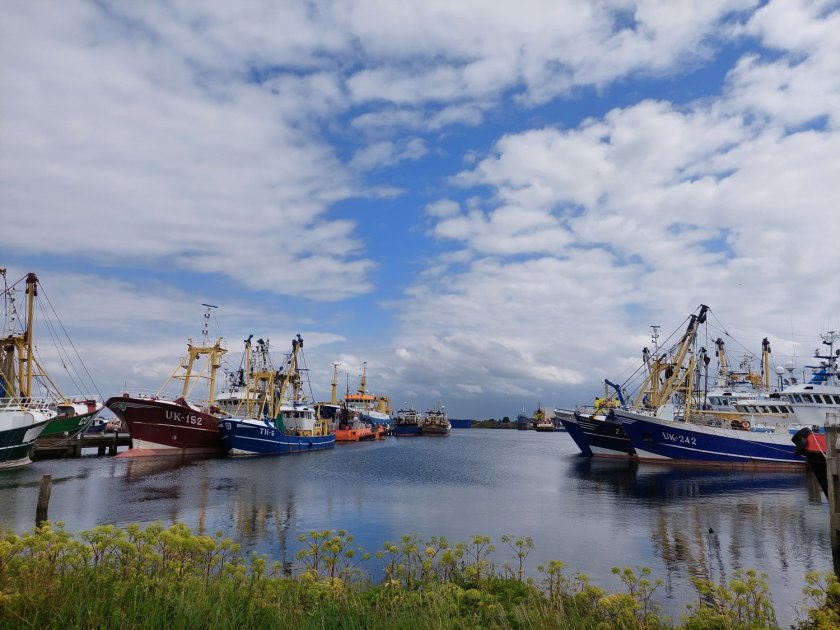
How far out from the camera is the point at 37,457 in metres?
56.2

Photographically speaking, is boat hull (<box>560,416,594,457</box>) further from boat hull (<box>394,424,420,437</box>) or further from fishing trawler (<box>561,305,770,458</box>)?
boat hull (<box>394,424,420,437</box>)

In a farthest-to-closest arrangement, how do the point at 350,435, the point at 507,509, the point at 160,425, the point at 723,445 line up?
the point at 350,435, the point at 160,425, the point at 723,445, the point at 507,509

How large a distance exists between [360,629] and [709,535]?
21.7 metres

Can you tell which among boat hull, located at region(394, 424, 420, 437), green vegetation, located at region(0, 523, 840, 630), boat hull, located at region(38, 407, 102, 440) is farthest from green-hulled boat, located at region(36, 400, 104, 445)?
boat hull, located at region(394, 424, 420, 437)

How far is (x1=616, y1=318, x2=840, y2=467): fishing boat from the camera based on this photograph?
5397 cm

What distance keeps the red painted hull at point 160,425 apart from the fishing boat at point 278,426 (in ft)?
8.88

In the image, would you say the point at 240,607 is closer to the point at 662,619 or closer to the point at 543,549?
the point at 662,619

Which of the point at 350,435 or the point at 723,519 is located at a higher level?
the point at 723,519

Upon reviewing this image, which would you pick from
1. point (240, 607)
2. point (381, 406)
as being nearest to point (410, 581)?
point (240, 607)

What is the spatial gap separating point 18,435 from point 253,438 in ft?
74.8

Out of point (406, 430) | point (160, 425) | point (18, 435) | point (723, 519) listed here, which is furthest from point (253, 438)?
point (406, 430)

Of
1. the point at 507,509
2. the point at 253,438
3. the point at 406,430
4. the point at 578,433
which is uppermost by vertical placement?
the point at 578,433

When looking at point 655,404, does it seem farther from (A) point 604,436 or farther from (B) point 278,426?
(B) point 278,426

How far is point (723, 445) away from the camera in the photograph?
2138 inches
